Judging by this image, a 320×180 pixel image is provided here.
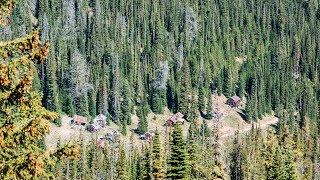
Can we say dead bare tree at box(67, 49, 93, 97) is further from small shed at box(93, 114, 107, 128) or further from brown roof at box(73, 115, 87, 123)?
brown roof at box(73, 115, 87, 123)

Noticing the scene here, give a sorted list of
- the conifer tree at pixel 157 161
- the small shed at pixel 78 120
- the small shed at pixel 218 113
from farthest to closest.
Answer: the small shed at pixel 218 113 < the small shed at pixel 78 120 < the conifer tree at pixel 157 161

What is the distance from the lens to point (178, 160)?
40.1m

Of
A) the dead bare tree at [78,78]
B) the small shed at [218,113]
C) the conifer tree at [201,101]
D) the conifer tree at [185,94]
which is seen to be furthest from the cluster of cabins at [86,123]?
the small shed at [218,113]

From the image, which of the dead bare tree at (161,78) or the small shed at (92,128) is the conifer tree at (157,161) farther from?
the dead bare tree at (161,78)

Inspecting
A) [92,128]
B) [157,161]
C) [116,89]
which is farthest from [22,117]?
[116,89]

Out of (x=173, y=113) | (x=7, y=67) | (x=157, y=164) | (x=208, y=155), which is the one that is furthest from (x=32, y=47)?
(x=173, y=113)

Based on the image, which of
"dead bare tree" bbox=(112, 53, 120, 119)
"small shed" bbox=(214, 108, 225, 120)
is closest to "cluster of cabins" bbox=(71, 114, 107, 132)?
"dead bare tree" bbox=(112, 53, 120, 119)

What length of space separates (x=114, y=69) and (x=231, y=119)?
4651 centimetres

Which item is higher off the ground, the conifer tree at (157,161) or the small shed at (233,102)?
the conifer tree at (157,161)

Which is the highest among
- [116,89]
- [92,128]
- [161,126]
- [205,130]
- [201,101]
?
[116,89]

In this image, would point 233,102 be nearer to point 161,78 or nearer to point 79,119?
point 161,78

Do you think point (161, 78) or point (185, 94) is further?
point (161, 78)

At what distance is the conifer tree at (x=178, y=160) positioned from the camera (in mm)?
39469

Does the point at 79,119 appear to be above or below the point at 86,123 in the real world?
above
